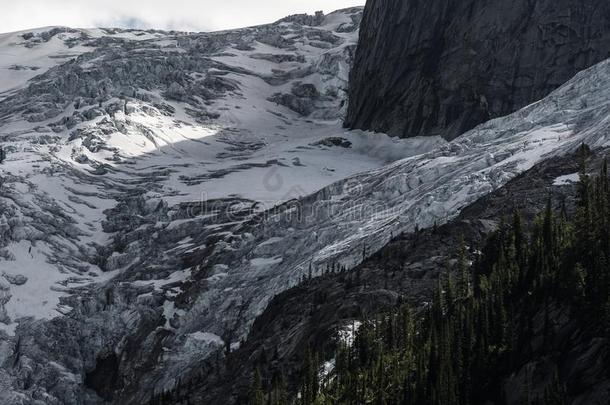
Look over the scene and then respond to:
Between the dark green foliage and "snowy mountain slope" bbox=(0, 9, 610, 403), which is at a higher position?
the dark green foliage

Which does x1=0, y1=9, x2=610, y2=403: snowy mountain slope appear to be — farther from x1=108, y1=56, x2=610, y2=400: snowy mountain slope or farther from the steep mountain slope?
the steep mountain slope

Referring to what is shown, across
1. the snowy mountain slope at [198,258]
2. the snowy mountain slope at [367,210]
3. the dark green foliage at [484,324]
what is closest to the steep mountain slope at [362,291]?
the snowy mountain slope at [367,210]

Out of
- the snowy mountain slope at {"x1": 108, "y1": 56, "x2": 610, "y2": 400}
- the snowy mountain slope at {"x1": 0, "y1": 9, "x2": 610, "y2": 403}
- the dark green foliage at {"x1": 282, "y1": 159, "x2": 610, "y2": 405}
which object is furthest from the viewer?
the snowy mountain slope at {"x1": 0, "y1": 9, "x2": 610, "y2": 403}

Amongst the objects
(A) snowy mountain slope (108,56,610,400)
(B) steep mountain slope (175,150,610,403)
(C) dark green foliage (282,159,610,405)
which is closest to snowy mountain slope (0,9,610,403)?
(A) snowy mountain slope (108,56,610,400)

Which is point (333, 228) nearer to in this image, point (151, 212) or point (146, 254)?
point (146, 254)

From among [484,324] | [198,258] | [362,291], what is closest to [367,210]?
[198,258]

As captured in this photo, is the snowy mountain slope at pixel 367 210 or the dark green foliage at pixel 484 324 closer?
the dark green foliage at pixel 484 324

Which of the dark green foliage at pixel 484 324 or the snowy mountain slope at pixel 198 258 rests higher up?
the dark green foliage at pixel 484 324

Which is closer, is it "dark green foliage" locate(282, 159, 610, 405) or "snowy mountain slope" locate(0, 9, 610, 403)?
"dark green foliage" locate(282, 159, 610, 405)

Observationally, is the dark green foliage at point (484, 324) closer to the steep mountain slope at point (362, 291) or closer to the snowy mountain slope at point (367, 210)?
the steep mountain slope at point (362, 291)

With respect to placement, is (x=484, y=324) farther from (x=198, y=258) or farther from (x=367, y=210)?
(x=198, y=258)
